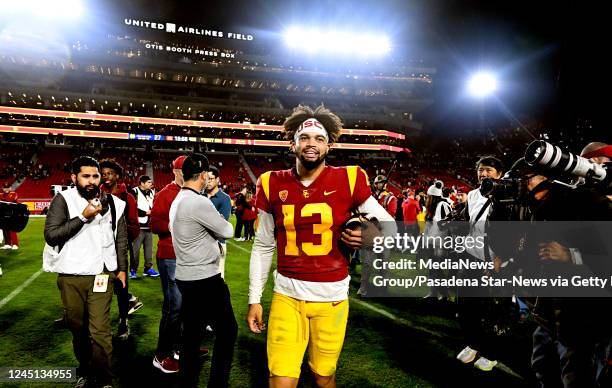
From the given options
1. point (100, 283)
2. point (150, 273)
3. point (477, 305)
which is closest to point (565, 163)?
point (477, 305)

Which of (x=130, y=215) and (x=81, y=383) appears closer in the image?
(x=81, y=383)

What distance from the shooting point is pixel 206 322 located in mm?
3180

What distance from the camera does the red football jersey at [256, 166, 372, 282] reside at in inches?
96.5

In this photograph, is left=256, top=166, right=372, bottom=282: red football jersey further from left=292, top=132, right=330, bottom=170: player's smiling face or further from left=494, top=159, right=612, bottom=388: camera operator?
left=494, top=159, right=612, bottom=388: camera operator

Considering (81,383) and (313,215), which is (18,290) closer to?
(81,383)

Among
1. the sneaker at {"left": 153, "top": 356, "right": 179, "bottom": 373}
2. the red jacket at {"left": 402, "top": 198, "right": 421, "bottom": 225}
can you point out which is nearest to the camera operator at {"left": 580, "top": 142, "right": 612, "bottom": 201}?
the sneaker at {"left": 153, "top": 356, "right": 179, "bottom": 373}

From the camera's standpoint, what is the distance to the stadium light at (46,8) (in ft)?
125

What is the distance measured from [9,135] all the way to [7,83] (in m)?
5.41

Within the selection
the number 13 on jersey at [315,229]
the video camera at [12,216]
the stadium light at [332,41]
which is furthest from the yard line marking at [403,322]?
the stadium light at [332,41]

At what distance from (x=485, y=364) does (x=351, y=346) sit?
1520 millimetres

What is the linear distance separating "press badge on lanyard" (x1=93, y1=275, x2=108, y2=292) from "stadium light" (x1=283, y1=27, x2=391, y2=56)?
167 feet

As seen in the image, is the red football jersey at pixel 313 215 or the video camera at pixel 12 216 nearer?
the red football jersey at pixel 313 215

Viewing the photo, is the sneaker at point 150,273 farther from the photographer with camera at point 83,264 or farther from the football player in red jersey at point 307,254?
the football player in red jersey at point 307,254

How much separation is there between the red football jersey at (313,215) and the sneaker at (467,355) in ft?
8.49
